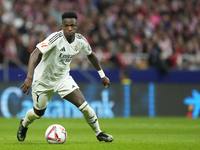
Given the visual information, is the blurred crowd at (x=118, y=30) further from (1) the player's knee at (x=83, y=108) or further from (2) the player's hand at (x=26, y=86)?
(2) the player's hand at (x=26, y=86)

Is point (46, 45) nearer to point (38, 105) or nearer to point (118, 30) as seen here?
point (38, 105)

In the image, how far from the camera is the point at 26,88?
6473 millimetres

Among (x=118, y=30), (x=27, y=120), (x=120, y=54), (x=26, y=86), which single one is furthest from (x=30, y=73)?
(x=118, y=30)

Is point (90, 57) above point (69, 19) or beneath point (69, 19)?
beneath

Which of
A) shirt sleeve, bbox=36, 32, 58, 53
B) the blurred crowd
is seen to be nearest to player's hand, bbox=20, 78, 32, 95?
shirt sleeve, bbox=36, 32, 58, 53

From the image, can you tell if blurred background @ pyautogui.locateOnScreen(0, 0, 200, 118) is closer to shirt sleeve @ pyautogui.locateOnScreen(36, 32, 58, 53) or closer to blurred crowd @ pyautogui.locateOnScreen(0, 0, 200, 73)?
blurred crowd @ pyautogui.locateOnScreen(0, 0, 200, 73)

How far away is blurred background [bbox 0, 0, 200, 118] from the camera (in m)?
15.5

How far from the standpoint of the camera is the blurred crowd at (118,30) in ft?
53.0

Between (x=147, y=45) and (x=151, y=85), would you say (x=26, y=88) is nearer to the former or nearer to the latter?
(x=151, y=85)

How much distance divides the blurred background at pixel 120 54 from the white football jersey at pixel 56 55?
772 cm

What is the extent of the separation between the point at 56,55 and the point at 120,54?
944 centimetres

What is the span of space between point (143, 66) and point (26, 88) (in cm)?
1096

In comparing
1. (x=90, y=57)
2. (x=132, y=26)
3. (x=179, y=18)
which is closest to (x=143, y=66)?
(x=132, y=26)

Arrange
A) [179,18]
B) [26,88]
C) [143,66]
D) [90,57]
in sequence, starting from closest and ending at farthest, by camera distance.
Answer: [26,88]
[90,57]
[143,66]
[179,18]
